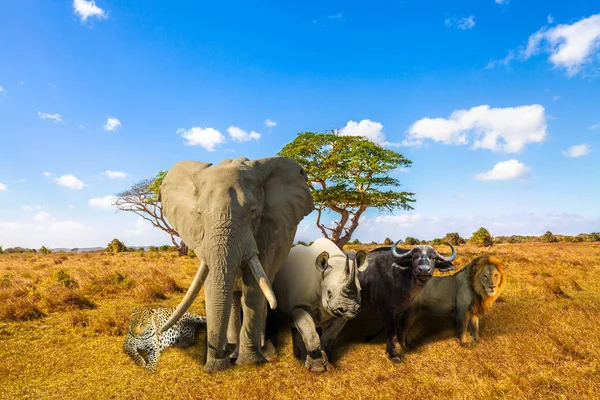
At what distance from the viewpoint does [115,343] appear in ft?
25.5

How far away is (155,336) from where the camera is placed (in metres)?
7.36

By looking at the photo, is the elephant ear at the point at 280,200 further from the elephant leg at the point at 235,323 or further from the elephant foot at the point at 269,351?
the elephant foot at the point at 269,351

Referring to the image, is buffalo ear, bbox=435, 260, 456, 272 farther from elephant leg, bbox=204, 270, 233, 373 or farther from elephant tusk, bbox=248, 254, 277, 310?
elephant leg, bbox=204, 270, 233, 373

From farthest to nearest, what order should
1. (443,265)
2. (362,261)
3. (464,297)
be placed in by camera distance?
(464,297)
(443,265)
(362,261)

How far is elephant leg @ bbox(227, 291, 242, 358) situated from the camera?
6.70 m

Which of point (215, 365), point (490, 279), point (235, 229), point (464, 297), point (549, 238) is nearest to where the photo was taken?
point (235, 229)

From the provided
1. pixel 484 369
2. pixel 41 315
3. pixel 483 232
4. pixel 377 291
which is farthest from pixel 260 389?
pixel 483 232

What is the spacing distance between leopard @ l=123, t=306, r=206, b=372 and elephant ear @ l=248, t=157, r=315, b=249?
2.63 metres

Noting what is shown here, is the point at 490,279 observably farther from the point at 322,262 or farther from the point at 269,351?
the point at 269,351

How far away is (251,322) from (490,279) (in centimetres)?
453

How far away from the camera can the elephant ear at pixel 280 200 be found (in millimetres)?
6500

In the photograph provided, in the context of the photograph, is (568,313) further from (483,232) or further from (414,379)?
(483,232)

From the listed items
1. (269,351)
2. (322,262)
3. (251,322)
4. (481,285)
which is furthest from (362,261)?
(481,285)

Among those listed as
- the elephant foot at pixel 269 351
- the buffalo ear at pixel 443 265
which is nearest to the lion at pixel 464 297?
the buffalo ear at pixel 443 265
